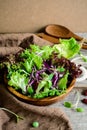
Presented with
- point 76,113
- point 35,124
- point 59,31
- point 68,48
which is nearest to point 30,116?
point 35,124

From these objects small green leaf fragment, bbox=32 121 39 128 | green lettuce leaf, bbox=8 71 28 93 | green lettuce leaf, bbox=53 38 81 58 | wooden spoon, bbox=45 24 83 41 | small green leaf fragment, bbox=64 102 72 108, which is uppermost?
green lettuce leaf, bbox=53 38 81 58

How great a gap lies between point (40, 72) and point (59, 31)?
40 centimetres

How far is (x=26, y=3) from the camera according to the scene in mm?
1279

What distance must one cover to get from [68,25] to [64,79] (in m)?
0.49

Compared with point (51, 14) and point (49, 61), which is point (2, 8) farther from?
point (49, 61)

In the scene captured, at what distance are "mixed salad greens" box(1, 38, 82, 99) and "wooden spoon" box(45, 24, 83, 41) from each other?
0.24 meters

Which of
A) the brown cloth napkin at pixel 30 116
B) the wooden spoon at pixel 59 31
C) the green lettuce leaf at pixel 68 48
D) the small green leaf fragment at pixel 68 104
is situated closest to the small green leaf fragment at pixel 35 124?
the brown cloth napkin at pixel 30 116

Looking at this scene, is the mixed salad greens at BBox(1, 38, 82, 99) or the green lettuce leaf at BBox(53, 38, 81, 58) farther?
the green lettuce leaf at BBox(53, 38, 81, 58)

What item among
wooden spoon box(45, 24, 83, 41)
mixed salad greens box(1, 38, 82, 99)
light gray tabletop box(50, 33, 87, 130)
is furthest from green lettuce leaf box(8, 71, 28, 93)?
wooden spoon box(45, 24, 83, 41)

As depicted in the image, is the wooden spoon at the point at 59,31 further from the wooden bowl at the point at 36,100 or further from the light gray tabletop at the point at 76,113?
the wooden bowl at the point at 36,100

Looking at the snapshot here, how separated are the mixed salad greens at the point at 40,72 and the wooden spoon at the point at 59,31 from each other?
0.80 ft

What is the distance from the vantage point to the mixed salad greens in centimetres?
91

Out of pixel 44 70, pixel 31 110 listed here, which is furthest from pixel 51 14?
pixel 31 110

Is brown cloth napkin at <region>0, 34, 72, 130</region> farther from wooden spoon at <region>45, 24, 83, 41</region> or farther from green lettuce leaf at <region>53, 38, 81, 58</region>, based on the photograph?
wooden spoon at <region>45, 24, 83, 41</region>
